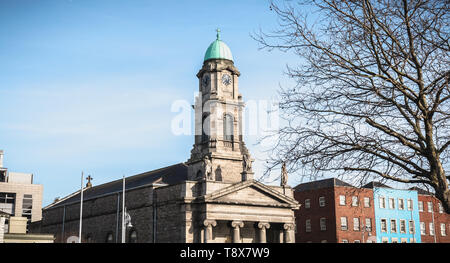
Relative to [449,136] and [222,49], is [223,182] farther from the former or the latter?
[449,136]

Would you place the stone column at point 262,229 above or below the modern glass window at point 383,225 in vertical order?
below

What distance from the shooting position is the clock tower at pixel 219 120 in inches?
2436

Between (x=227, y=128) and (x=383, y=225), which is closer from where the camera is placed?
(x=227, y=128)

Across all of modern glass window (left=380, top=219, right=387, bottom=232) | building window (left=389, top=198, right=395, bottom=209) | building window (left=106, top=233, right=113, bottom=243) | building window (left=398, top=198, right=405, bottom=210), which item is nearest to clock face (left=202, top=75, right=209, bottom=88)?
building window (left=106, top=233, right=113, bottom=243)

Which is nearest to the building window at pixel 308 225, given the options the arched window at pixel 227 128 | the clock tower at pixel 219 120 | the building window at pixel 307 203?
the building window at pixel 307 203

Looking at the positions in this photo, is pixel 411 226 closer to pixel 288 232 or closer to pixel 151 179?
pixel 288 232

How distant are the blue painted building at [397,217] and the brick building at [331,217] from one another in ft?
5.35

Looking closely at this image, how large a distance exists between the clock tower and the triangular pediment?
13.0 ft

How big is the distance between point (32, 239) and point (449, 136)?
169ft

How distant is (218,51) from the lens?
65.1 metres

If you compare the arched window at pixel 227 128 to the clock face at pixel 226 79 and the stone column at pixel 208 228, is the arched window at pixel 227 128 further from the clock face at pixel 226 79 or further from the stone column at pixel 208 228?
the stone column at pixel 208 228

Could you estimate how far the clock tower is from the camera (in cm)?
6188

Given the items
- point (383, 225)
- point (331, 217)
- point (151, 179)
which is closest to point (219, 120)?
point (151, 179)

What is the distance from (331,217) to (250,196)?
15146 mm
